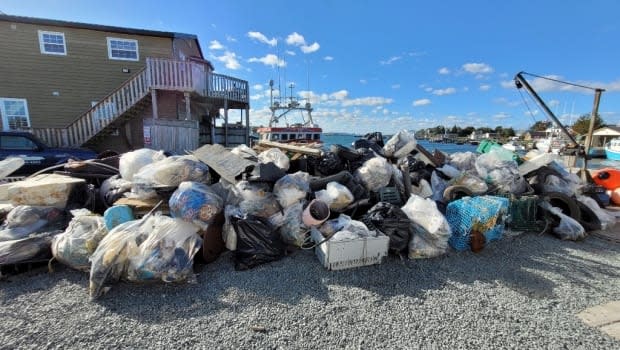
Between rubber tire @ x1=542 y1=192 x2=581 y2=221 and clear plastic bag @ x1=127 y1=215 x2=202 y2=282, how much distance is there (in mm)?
4905

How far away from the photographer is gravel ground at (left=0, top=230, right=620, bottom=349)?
5.65 feet

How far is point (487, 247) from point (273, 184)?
9.11 ft

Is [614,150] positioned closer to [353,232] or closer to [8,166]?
[353,232]

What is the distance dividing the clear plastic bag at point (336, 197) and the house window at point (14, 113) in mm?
13981

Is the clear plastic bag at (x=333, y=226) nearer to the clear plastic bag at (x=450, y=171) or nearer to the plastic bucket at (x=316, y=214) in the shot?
the plastic bucket at (x=316, y=214)

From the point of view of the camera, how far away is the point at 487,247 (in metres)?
3.17

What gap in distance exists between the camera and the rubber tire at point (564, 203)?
375 centimetres

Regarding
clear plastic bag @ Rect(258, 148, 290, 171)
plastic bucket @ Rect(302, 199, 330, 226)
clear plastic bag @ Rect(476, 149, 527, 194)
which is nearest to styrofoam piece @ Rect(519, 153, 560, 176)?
clear plastic bag @ Rect(476, 149, 527, 194)

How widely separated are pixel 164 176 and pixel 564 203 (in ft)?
18.7

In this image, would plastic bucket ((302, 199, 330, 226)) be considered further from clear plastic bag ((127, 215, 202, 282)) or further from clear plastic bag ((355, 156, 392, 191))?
clear plastic bag ((127, 215, 202, 282))

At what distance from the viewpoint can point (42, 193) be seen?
10.1 feet

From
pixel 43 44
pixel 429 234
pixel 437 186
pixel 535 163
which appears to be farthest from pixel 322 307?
pixel 43 44

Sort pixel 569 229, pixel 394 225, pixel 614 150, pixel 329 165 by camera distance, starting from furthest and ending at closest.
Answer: pixel 614 150
pixel 329 165
pixel 569 229
pixel 394 225

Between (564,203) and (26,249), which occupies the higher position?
(564,203)
